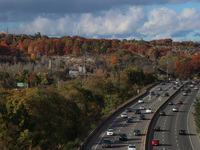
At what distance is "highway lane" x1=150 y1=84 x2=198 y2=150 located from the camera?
4272 centimetres

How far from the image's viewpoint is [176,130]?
5241 cm

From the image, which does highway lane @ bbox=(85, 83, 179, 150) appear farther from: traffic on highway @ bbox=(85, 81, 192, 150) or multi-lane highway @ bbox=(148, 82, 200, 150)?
multi-lane highway @ bbox=(148, 82, 200, 150)

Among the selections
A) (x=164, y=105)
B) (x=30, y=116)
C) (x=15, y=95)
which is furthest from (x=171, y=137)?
(x=164, y=105)

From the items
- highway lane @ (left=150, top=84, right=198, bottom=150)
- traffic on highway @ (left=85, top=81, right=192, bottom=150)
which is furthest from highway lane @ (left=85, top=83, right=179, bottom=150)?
highway lane @ (left=150, top=84, right=198, bottom=150)

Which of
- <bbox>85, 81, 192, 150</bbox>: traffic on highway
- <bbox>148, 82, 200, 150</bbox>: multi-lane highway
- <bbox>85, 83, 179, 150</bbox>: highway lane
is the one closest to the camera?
<bbox>85, 81, 192, 150</bbox>: traffic on highway

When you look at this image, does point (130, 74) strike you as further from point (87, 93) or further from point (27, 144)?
→ point (27, 144)

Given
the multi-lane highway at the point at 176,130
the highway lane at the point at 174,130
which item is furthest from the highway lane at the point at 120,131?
the highway lane at the point at 174,130

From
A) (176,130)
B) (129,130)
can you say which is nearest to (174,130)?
(176,130)

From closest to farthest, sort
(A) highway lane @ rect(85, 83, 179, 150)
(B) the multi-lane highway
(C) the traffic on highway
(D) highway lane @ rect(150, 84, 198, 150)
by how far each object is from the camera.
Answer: (C) the traffic on highway → (A) highway lane @ rect(85, 83, 179, 150) → (D) highway lane @ rect(150, 84, 198, 150) → (B) the multi-lane highway

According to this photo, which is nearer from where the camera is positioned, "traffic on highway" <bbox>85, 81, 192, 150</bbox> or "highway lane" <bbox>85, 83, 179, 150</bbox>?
"traffic on highway" <bbox>85, 81, 192, 150</bbox>

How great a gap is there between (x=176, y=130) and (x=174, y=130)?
390mm

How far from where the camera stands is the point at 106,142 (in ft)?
133

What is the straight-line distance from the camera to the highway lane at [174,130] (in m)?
42.7

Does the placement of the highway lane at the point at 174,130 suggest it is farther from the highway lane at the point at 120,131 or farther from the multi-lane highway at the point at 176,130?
the highway lane at the point at 120,131
